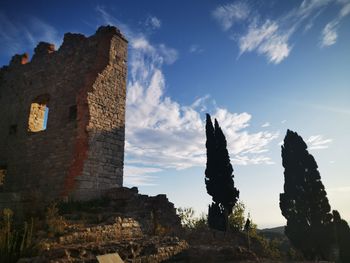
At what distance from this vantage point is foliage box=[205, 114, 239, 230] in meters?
19.1

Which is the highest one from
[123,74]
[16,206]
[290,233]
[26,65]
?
[26,65]

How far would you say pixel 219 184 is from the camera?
63.6 ft

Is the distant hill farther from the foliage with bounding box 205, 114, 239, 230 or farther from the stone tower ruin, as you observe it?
the stone tower ruin

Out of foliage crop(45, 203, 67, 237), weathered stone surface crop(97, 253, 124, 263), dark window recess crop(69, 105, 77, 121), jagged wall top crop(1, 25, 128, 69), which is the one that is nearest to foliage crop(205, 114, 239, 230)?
jagged wall top crop(1, 25, 128, 69)

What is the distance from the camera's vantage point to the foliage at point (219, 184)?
19078 millimetres

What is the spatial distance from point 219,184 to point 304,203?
5612 mm

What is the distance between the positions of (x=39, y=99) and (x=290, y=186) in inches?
640

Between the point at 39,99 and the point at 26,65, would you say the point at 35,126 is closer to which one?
the point at 39,99

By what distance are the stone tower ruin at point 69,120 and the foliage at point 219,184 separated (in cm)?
1039

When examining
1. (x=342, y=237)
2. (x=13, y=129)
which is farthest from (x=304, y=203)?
(x=13, y=129)

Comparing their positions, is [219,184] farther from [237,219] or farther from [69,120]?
[69,120]

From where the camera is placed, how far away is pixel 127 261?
16.9 feet

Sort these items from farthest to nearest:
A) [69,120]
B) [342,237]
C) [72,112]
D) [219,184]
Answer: [219,184]
[342,237]
[72,112]
[69,120]

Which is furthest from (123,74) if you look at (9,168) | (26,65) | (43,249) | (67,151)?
(43,249)
